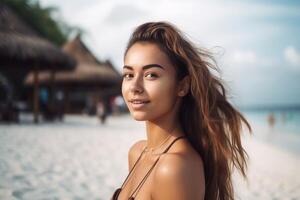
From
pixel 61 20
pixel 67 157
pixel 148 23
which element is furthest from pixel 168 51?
pixel 61 20

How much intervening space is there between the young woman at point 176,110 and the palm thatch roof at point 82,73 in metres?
19.4

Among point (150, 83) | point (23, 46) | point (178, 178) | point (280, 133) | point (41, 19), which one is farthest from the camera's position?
point (41, 19)

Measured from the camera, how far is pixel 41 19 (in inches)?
1086

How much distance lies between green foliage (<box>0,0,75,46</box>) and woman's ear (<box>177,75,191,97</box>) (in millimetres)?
24812

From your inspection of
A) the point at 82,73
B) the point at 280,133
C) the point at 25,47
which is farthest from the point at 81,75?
the point at 280,133

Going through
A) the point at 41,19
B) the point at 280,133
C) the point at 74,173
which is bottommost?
the point at 280,133

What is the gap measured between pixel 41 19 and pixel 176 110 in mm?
27718

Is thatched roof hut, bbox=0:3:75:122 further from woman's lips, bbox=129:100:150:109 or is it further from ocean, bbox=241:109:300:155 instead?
woman's lips, bbox=129:100:150:109

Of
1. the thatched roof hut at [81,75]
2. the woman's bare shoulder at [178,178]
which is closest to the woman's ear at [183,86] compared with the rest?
the woman's bare shoulder at [178,178]

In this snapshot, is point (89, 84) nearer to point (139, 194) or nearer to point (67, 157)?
point (67, 157)

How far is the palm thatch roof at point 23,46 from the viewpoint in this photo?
12297 millimetres

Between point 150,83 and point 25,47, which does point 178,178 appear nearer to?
point 150,83

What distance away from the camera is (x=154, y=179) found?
50.2 inches

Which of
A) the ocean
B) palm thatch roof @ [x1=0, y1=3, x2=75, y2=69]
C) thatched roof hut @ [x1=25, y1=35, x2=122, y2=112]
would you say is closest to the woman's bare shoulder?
the ocean
